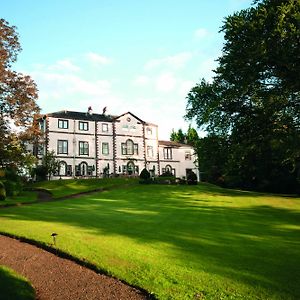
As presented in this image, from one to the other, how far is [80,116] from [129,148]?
11.3m

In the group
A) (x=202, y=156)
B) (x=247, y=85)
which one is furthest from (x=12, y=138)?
(x=247, y=85)

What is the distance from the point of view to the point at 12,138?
32.8 meters

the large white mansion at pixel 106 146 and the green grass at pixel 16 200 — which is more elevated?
the large white mansion at pixel 106 146

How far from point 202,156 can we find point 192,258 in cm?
2579

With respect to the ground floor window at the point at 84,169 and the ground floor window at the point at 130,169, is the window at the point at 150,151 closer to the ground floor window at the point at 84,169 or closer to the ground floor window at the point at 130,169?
the ground floor window at the point at 130,169

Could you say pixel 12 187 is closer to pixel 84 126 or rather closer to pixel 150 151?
pixel 84 126

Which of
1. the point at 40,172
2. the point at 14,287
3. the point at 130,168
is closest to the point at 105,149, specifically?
the point at 130,168

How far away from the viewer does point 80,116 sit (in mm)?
65188

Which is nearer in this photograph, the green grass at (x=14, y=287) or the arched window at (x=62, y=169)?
the green grass at (x=14, y=287)

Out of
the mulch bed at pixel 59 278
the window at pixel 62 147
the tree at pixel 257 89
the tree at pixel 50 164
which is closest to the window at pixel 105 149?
the window at pixel 62 147

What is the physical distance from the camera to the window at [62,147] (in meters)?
61.6

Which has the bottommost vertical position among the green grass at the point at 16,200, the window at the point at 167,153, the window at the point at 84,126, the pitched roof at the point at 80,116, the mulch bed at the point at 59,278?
the mulch bed at the point at 59,278

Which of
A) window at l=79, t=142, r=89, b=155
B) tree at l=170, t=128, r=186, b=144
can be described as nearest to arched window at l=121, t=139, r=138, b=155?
window at l=79, t=142, r=89, b=155

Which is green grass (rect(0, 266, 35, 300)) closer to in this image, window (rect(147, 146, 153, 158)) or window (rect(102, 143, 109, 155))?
window (rect(102, 143, 109, 155))
